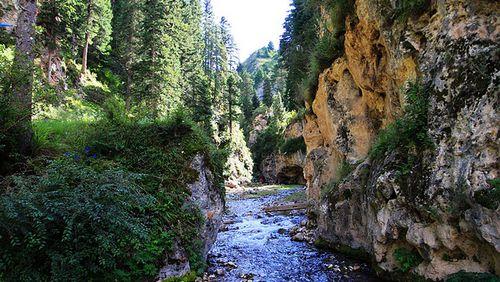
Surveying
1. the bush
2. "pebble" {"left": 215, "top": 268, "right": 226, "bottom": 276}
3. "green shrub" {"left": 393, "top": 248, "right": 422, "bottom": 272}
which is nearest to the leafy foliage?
the bush

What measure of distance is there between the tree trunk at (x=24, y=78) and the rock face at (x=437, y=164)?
8882mm

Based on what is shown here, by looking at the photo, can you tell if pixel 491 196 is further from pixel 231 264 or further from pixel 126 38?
pixel 126 38

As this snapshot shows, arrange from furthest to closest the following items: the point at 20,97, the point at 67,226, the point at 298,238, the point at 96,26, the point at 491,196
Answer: the point at 96,26, the point at 298,238, the point at 20,97, the point at 491,196, the point at 67,226

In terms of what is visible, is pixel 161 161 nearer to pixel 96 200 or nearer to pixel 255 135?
pixel 96 200

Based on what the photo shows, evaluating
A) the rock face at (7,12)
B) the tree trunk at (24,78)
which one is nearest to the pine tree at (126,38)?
the rock face at (7,12)

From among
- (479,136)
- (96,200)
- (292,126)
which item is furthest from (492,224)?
(292,126)

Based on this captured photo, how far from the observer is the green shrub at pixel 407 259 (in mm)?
7414

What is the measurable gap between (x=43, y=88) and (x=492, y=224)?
1010cm


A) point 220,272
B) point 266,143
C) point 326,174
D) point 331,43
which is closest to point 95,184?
point 220,272

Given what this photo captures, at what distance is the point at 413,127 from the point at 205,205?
6037 millimetres

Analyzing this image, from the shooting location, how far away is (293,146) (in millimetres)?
43500

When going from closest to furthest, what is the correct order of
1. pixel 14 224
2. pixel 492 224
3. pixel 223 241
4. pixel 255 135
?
pixel 14 224 → pixel 492 224 → pixel 223 241 → pixel 255 135

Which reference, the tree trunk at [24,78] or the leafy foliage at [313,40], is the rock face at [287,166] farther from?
the tree trunk at [24,78]

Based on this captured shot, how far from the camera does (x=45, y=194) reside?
5.47 m
